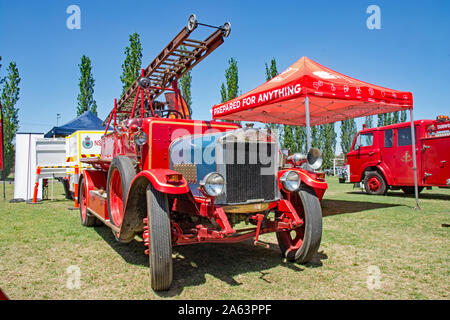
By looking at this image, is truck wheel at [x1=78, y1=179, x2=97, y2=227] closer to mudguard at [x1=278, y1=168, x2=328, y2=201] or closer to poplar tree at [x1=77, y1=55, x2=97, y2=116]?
mudguard at [x1=278, y1=168, x2=328, y2=201]

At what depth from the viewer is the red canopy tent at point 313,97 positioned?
607 centimetres

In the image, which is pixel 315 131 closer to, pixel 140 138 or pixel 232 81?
pixel 232 81

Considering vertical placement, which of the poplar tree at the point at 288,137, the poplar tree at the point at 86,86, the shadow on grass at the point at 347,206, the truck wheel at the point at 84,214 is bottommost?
the shadow on grass at the point at 347,206

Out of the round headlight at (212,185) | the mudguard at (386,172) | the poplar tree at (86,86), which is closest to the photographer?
the round headlight at (212,185)

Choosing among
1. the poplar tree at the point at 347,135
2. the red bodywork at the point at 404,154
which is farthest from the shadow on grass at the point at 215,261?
→ the poplar tree at the point at 347,135

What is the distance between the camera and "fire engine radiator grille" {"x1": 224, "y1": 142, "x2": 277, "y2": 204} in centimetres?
329

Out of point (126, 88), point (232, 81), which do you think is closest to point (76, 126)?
point (126, 88)

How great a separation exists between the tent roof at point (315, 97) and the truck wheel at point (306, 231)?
2700 mm

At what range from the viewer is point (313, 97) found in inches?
284

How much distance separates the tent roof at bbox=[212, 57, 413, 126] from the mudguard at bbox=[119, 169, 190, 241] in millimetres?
3711

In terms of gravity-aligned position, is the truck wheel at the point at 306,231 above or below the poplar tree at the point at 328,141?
below

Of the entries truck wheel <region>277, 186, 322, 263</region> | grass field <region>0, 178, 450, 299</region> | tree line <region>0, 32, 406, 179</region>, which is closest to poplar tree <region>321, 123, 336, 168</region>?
tree line <region>0, 32, 406, 179</region>

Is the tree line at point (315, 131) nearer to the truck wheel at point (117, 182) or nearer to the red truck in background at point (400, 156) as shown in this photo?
the red truck in background at point (400, 156)
